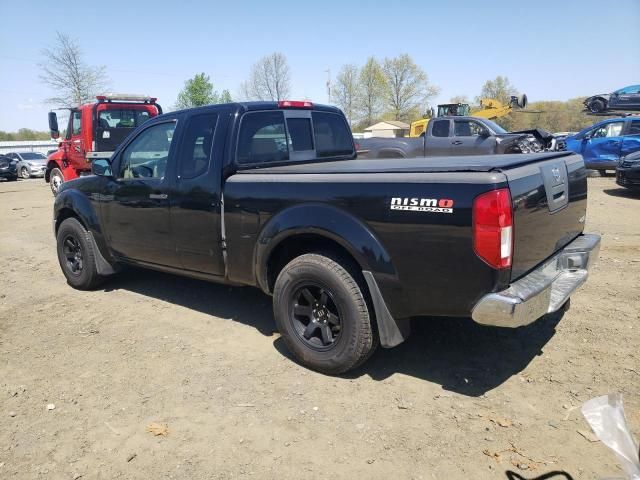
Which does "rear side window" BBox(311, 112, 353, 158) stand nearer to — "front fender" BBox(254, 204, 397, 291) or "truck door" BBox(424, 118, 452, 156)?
"front fender" BBox(254, 204, 397, 291)

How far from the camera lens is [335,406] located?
3146 millimetres

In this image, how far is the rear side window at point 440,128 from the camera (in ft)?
45.1

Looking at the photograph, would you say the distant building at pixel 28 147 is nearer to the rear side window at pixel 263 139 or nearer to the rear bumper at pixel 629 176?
the rear bumper at pixel 629 176

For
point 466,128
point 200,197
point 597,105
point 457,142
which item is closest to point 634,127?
point 466,128

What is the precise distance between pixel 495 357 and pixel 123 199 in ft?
12.0

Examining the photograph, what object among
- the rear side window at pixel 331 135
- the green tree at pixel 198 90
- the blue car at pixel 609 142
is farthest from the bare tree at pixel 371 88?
the rear side window at pixel 331 135

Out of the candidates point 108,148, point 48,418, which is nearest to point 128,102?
point 108,148

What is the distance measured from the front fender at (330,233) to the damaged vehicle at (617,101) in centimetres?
2057

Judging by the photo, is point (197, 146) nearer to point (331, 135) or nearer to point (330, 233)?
point (331, 135)

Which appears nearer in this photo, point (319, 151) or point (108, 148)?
point (319, 151)

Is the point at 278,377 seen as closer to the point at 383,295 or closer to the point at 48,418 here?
the point at 383,295

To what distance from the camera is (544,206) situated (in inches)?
123

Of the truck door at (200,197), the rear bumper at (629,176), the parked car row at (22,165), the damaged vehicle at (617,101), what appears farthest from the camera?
the parked car row at (22,165)

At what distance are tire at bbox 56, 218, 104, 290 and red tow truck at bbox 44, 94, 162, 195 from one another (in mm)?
6676
